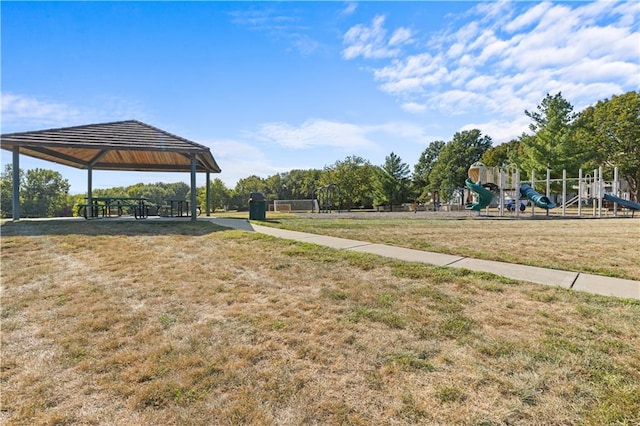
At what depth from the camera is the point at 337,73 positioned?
12.8m

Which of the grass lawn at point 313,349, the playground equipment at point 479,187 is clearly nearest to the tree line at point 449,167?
the playground equipment at point 479,187

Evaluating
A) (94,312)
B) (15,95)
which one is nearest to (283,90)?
(15,95)

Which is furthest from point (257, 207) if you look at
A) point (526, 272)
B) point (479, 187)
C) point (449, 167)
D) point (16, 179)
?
point (449, 167)

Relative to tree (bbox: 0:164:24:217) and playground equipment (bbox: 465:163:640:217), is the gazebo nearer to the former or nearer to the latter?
playground equipment (bbox: 465:163:640:217)

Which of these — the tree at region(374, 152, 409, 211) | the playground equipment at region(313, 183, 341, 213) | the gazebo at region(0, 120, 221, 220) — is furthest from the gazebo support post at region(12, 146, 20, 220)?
the tree at region(374, 152, 409, 211)

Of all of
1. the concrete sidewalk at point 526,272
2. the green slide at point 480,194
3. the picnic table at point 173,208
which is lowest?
the concrete sidewalk at point 526,272

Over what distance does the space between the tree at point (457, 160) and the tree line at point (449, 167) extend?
125 millimetres

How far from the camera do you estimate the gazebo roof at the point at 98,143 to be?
35.4 ft

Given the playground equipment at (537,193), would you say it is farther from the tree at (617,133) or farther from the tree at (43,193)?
the tree at (43,193)

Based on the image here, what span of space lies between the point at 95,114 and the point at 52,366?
19.1 meters

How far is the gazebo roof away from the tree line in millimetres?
3777

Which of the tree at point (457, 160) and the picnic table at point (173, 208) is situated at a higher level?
the tree at point (457, 160)

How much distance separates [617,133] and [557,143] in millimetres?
9172

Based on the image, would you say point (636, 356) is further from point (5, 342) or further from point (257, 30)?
point (257, 30)
